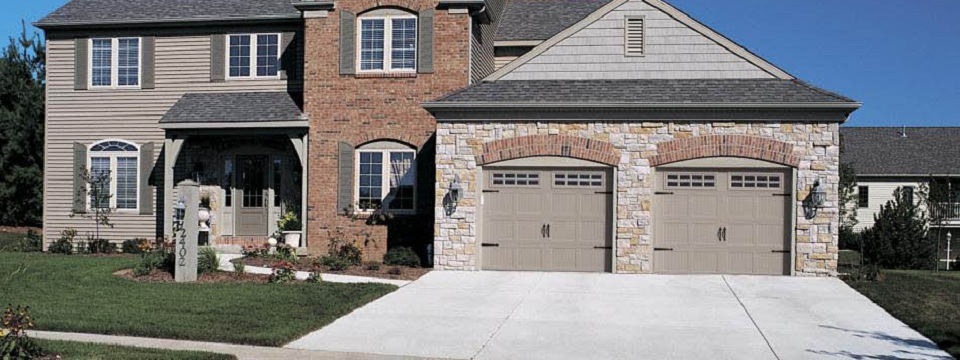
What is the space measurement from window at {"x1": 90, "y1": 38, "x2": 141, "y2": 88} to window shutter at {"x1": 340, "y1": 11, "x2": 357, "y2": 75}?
605 cm

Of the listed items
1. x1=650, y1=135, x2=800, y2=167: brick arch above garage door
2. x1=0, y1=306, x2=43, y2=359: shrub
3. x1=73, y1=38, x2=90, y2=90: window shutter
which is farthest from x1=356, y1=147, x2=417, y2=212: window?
x1=0, y1=306, x2=43, y2=359: shrub

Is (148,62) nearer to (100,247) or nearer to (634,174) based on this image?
(100,247)

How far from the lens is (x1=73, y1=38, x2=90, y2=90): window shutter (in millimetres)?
23172

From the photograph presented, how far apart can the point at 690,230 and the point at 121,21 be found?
1476 centimetres

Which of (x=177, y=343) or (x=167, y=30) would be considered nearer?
(x=177, y=343)

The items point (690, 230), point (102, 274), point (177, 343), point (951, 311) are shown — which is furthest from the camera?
point (690, 230)

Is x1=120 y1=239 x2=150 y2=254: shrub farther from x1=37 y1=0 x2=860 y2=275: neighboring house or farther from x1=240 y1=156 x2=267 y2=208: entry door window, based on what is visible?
x1=240 y1=156 x2=267 y2=208: entry door window

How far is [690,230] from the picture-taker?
17484 millimetres

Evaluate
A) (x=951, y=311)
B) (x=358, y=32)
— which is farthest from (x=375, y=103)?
(x=951, y=311)

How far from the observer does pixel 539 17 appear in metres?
24.6

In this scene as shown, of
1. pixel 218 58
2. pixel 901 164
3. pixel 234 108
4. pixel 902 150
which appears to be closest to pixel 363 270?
pixel 234 108

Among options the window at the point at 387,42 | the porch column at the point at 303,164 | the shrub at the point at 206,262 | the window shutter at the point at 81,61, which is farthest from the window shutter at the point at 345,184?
the window shutter at the point at 81,61

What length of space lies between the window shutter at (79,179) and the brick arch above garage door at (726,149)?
1453cm

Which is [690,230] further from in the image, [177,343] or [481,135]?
[177,343]
